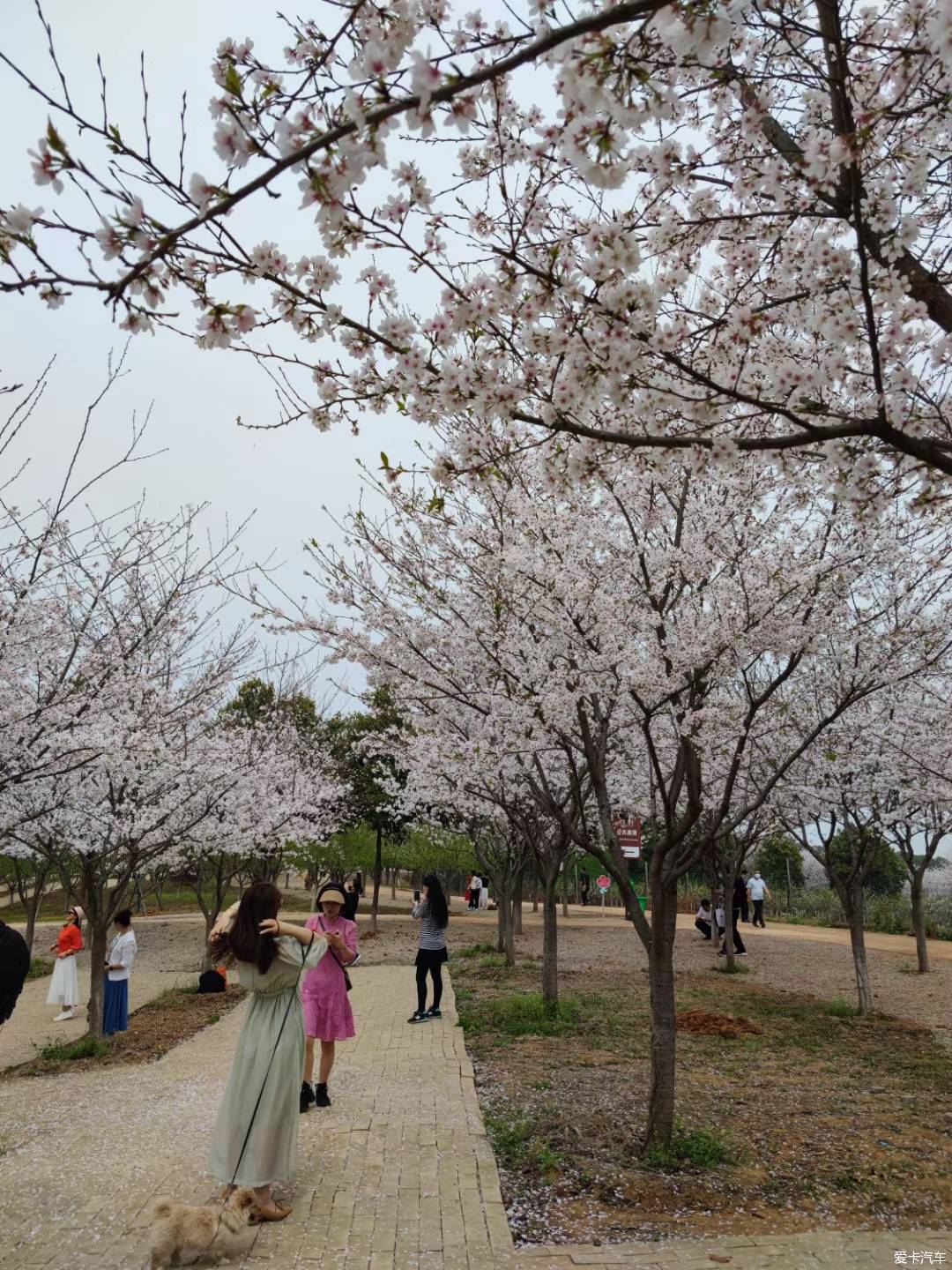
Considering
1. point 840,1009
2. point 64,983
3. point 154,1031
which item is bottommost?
point 154,1031

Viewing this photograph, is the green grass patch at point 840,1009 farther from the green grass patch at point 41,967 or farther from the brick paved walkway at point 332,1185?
the green grass patch at point 41,967

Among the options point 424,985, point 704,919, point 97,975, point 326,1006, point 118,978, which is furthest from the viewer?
point 704,919

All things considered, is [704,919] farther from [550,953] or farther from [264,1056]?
[264,1056]

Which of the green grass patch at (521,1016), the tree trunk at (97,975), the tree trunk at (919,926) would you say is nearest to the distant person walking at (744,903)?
the tree trunk at (919,926)

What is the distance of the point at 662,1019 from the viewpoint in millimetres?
5273

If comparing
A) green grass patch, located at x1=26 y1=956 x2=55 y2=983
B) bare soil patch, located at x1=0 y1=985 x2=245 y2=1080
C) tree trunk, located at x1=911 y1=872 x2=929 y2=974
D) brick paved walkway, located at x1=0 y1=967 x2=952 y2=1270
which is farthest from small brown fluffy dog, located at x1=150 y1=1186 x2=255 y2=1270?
green grass patch, located at x1=26 y1=956 x2=55 y2=983

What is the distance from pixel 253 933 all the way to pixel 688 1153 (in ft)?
9.60

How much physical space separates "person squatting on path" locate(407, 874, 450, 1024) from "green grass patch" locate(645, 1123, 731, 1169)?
4690 millimetres

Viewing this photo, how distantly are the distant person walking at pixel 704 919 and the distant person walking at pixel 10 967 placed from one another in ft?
63.8

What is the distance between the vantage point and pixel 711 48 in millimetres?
1881

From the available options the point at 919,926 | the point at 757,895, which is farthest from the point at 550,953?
the point at 757,895

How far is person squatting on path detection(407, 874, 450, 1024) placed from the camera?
964cm

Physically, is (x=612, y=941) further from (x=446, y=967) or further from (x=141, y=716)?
(x=141, y=716)

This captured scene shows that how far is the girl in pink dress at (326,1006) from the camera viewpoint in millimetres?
6059
